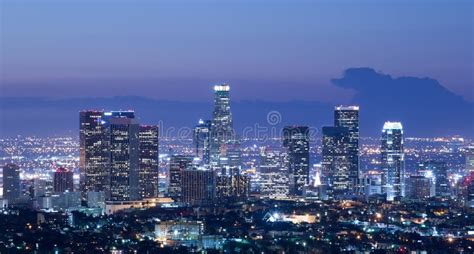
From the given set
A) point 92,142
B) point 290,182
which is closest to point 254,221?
point 92,142

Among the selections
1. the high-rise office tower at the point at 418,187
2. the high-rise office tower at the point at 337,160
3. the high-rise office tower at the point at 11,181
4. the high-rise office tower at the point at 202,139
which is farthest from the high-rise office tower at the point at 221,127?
the high-rise office tower at the point at 11,181

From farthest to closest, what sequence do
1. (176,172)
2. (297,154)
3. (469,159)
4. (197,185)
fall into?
(469,159) → (297,154) → (176,172) → (197,185)

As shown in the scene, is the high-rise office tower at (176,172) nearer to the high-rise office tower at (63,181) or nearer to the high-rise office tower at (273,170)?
the high-rise office tower at (63,181)

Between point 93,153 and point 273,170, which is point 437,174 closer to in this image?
point 273,170

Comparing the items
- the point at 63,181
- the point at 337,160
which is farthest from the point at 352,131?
the point at 63,181

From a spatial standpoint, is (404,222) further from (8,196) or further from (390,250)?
(8,196)

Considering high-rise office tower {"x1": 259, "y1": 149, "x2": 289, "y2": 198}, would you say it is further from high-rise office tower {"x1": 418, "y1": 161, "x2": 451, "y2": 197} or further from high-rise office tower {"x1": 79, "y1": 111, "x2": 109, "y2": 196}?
high-rise office tower {"x1": 79, "y1": 111, "x2": 109, "y2": 196}
